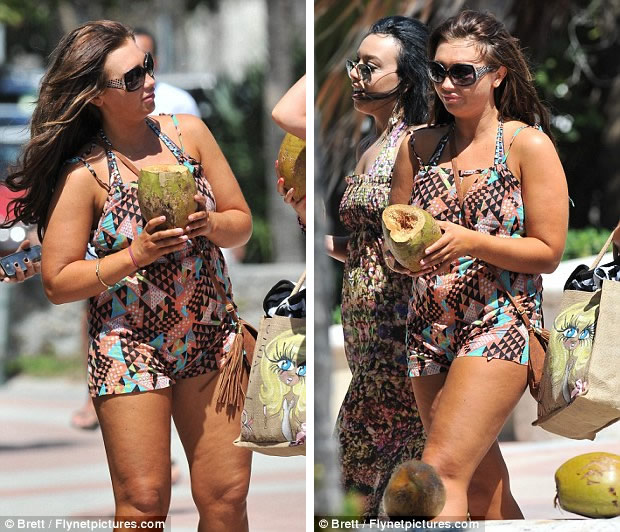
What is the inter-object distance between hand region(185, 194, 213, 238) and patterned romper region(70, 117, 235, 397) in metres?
0.13

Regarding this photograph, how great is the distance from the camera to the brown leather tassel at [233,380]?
12.1 feet

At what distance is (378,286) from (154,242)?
2.99ft

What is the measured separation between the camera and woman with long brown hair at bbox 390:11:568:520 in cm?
338

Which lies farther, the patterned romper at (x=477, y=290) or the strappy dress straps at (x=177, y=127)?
the strappy dress straps at (x=177, y=127)

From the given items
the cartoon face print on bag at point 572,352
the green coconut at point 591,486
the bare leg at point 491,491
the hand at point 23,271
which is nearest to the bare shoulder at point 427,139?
the cartoon face print on bag at point 572,352

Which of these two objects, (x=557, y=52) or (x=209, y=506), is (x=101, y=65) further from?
(x=557, y=52)

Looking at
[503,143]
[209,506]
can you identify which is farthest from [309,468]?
[503,143]

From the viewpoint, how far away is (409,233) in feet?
10.8

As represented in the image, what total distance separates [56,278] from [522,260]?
55.6 inches

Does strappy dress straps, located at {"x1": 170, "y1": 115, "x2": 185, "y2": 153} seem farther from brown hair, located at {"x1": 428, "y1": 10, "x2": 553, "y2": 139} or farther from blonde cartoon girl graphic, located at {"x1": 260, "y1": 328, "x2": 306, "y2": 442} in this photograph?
brown hair, located at {"x1": 428, "y1": 10, "x2": 553, "y2": 139}

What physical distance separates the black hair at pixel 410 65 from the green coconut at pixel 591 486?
131 centimetres

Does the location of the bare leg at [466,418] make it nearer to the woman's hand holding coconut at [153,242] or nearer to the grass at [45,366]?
the woman's hand holding coconut at [153,242]

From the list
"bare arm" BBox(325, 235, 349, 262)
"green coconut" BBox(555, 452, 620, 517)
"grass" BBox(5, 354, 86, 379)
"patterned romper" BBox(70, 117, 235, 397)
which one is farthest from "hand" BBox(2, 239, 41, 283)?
"grass" BBox(5, 354, 86, 379)

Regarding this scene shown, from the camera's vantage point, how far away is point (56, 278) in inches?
138
